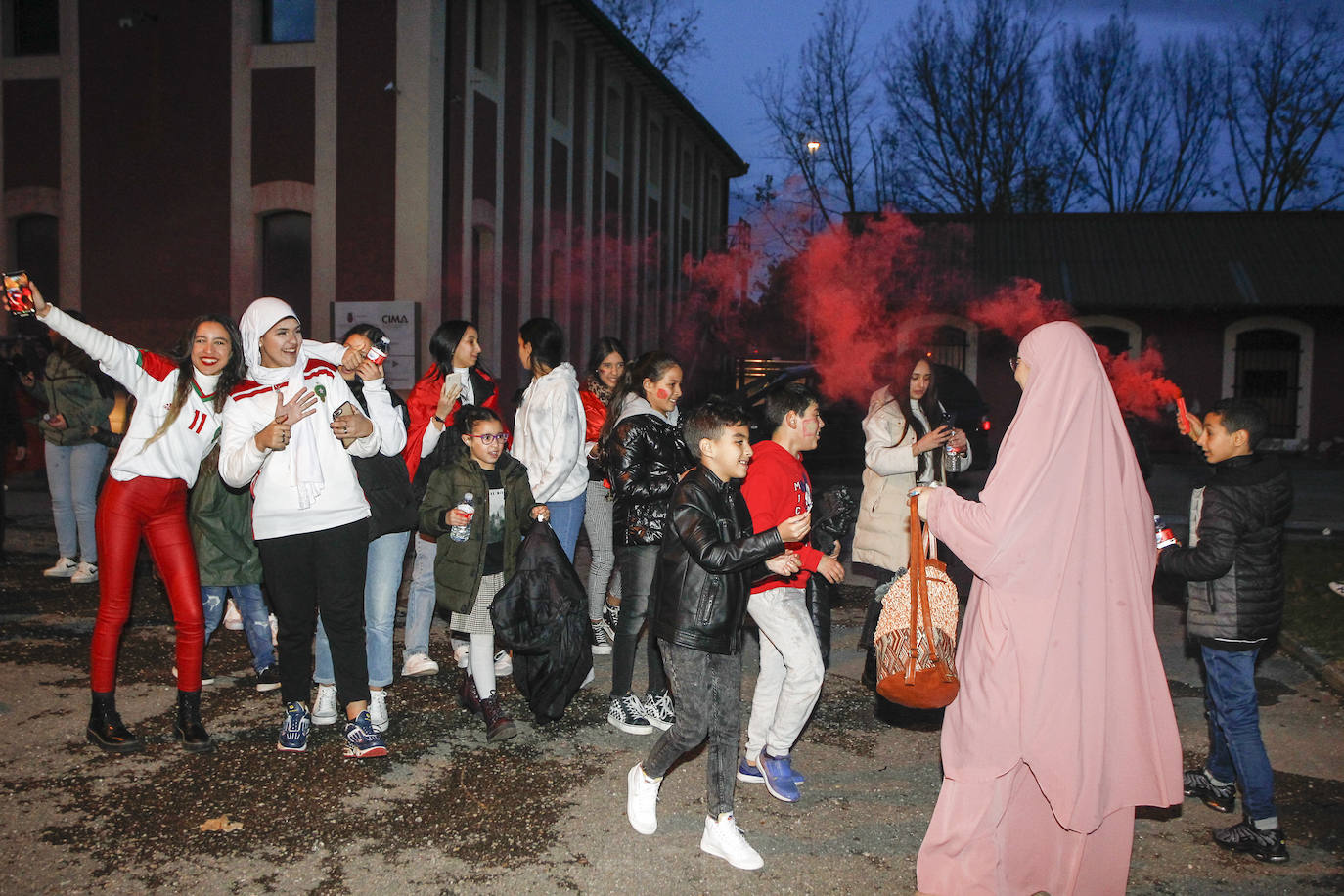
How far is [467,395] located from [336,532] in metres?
1.73

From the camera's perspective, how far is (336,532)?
4.80 meters

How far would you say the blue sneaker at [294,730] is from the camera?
16.6 feet

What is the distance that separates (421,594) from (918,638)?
11.6ft

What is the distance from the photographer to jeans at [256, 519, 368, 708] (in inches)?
187

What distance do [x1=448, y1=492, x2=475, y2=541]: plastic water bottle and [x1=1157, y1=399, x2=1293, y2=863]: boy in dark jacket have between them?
10.4ft

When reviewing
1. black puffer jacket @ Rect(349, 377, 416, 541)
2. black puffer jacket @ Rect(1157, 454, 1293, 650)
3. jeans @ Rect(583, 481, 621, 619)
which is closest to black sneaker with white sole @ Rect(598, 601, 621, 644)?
jeans @ Rect(583, 481, 621, 619)

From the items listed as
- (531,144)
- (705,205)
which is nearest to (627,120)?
(531,144)

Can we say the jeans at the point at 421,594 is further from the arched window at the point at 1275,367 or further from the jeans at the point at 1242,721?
the arched window at the point at 1275,367

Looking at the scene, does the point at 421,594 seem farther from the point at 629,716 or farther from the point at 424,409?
the point at 629,716

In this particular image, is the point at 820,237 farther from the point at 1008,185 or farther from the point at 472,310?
the point at 472,310

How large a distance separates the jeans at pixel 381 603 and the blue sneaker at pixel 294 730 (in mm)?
282

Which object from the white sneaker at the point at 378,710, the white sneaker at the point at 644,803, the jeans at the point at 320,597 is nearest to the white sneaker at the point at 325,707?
the white sneaker at the point at 378,710

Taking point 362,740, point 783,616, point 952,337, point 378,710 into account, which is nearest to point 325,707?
point 378,710

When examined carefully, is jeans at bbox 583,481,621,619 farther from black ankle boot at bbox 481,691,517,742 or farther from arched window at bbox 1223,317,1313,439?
arched window at bbox 1223,317,1313,439
